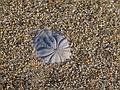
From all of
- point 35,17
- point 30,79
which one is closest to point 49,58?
point 30,79

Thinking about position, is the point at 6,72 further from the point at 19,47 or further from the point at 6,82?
the point at 19,47

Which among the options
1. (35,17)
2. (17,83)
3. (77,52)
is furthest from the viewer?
(35,17)

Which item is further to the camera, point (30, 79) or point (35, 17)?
point (35, 17)

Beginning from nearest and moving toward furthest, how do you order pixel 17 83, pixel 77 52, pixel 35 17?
1. pixel 17 83
2. pixel 77 52
3. pixel 35 17

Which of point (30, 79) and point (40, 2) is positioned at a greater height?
point (40, 2)

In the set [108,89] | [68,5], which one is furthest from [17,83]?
[68,5]

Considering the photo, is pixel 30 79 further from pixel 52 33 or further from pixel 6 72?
pixel 52 33

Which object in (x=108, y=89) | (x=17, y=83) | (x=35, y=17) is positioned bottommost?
(x=108, y=89)
